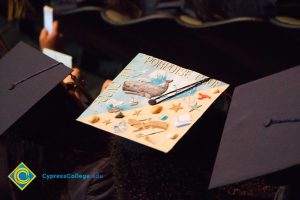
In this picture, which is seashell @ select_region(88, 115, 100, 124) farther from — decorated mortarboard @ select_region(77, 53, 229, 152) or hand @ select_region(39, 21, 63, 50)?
hand @ select_region(39, 21, 63, 50)

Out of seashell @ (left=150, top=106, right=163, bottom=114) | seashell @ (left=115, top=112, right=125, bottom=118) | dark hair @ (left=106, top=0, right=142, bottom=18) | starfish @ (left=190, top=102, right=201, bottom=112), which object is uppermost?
starfish @ (left=190, top=102, right=201, bottom=112)

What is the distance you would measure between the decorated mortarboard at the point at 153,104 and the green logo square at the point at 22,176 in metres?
0.33

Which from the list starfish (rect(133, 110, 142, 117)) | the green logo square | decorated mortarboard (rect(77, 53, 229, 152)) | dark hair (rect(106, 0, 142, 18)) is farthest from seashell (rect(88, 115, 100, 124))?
dark hair (rect(106, 0, 142, 18))

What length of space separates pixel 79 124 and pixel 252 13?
112cm

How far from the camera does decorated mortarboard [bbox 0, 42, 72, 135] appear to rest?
1.61 meters

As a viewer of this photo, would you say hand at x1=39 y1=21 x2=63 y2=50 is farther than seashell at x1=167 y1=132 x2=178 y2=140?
Yes

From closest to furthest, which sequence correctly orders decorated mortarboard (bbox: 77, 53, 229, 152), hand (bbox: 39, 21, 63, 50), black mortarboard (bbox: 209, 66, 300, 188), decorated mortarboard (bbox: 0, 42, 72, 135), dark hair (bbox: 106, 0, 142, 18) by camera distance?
black mortarboard (bbox: 209, 66, 300, 188)
decorated mortarboard (bbox: 77, 53, 229, 152)
decorated mortarboard (bbox: 0, 42, 72, 135)
hand (bbox: 39, 21, 63, 50)
dark hair (bbox: 106, 0, 142, 18)

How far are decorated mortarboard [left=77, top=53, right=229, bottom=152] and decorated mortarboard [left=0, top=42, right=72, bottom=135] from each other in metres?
0.24

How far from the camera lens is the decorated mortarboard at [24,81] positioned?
5.29ft

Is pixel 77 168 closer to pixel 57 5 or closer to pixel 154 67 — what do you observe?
pixel 154 67

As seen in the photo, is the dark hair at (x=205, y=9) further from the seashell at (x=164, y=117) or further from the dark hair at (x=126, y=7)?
the seashell at (x=164, y=117)

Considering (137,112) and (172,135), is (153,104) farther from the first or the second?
(172,135)

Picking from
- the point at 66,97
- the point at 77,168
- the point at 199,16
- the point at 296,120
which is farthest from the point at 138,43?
the point at 296,120

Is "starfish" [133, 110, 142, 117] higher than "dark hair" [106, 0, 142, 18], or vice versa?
"starfish" [133, 110, 142, 117]
